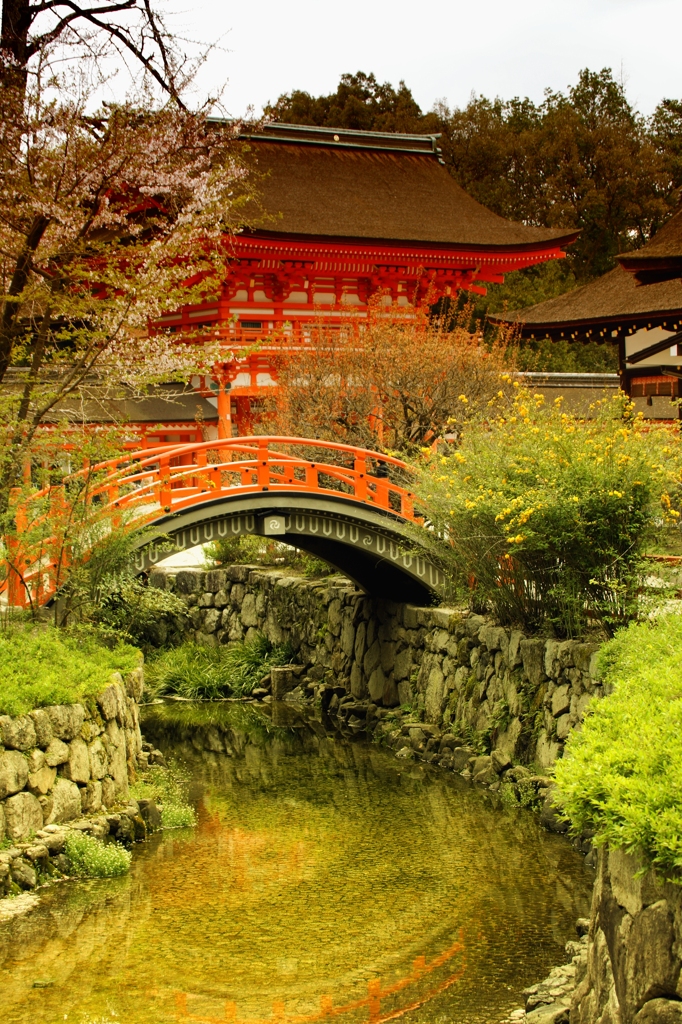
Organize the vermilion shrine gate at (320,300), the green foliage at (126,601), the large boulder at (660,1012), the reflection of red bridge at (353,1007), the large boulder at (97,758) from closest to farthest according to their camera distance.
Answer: the large boulder at (660,1012), the reflection of red bridge at (353,1007), the large boulder at (97,758), the green foliage at (126,601), the vermilion shrine gate at (320,300)

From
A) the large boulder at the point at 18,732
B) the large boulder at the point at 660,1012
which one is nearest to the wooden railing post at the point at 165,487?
the large boulder at the point at 18,732

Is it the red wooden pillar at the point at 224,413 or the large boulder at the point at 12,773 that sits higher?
the red wooden pillar at the point at 224,413

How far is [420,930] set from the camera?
9.20 m

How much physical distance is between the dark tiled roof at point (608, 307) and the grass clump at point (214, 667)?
7.84 meters

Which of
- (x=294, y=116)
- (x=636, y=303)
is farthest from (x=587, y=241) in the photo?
(x=636, y=303)

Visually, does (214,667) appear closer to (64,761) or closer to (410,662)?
(410,662)

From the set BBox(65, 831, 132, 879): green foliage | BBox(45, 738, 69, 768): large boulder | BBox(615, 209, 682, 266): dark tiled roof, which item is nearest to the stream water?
BBox(65, 831, 132, 879): green foliage

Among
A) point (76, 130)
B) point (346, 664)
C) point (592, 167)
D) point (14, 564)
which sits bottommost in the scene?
point (346, 664)

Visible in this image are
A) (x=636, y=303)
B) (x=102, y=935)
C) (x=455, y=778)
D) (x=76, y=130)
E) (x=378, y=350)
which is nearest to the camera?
(x=102, y=935)

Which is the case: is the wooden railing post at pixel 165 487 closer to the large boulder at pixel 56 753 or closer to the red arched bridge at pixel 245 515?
the red arched bridge at pixel 245 515

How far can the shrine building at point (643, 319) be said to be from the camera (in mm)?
20031

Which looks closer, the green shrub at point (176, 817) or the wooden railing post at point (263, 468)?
the green shrub at point (176, 817)

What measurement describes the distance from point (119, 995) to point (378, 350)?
1288 centimetres

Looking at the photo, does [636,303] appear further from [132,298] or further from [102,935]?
[102,935]
